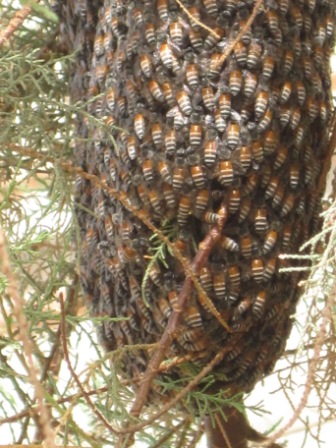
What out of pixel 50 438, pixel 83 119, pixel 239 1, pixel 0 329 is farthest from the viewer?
pixel 0 329

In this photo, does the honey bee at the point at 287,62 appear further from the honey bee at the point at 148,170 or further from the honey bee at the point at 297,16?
the honey bee at the point at 148,170

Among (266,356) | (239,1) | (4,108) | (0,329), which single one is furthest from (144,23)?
(0,329)

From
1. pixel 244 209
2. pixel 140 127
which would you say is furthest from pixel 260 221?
pixel 140 127

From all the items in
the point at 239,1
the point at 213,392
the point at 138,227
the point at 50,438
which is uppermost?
the point at 239,1

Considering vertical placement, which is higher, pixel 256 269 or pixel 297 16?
pixel 297 16

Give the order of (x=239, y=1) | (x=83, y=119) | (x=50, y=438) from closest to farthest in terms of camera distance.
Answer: (x=50, y=438)
(x=239, y=1)
(x=83, y=119)

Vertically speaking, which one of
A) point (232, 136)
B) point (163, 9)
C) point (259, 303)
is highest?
point (163, 9)

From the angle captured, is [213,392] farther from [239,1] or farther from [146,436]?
[239,1]

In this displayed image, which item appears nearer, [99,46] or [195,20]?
[195,20]

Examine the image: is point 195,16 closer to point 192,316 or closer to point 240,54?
point 240,54
